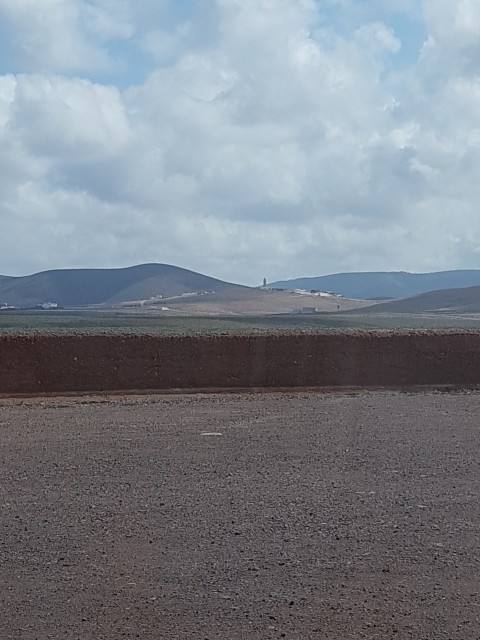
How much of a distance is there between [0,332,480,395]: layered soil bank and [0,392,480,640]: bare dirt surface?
326 inches

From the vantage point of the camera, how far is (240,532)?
8461 millimetres

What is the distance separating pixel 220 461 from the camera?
12117 millimetres

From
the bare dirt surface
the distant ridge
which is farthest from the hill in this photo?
the bare dirt surface

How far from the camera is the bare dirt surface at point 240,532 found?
636 cm

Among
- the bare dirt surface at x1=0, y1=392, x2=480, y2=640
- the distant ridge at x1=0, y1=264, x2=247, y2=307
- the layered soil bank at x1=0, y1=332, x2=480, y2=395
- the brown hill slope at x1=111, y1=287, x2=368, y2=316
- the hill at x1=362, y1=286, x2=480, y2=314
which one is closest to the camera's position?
the bare dirt surface at x1=0, y1=392, x2=480, y2=640

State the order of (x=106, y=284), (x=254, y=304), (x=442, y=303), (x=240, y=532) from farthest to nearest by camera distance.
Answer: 1. (x=106, y=284)
2. (x=442, y=303)
3. (x=254, y=304)
4. (x=240, y=532)

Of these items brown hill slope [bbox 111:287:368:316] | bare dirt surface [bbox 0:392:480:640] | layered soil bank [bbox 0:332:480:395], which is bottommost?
bare dirt surface [bbox 0:392:480:640]

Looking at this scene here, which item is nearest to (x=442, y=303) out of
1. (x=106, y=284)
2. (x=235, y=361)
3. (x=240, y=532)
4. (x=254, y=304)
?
(x=254, y=304)

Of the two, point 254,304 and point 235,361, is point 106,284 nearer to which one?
point 254,304

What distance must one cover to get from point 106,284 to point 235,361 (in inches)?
4349

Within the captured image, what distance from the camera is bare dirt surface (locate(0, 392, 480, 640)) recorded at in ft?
20.9

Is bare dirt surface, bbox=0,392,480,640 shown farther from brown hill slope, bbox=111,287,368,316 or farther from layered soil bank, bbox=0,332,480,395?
brown hill slope, bbox=111,287,368,316

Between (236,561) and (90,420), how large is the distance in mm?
9372

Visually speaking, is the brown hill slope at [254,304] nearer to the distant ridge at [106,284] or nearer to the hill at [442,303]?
the hill at [442,303]
